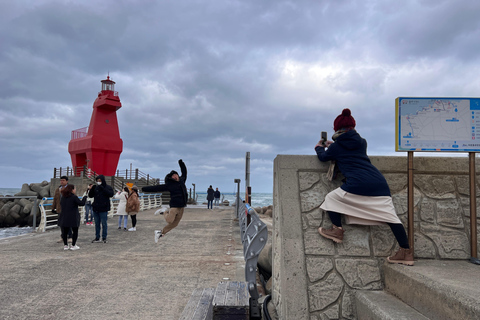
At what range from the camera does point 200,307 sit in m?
3.09

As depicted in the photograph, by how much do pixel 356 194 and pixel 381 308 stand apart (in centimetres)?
100

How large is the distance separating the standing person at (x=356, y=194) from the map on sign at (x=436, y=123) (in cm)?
60

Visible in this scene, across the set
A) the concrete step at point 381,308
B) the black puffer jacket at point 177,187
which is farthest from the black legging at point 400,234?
the black puffer jacket at point 177,187

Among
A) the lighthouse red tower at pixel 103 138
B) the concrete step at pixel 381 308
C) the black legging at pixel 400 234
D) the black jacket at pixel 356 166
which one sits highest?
the lighthouse red tower at pixel 103 138

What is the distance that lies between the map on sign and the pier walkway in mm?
3273

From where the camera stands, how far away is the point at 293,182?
362 centimetres

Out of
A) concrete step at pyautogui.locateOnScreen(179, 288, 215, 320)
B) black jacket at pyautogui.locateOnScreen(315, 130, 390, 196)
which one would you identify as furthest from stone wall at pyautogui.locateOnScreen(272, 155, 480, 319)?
concrete step at pyautogui.locateOnScreen(179, 288, 215, 320)

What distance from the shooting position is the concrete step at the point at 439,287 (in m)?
2.25

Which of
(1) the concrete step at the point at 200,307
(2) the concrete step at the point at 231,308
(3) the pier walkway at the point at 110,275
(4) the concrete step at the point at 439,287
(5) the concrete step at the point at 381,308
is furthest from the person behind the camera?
(3) the pier walkway at the point at 110,275

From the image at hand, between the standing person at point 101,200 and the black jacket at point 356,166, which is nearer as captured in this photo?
the black jacket at point 356,166

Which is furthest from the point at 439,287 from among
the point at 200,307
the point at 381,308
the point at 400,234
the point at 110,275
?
the point at 110,275

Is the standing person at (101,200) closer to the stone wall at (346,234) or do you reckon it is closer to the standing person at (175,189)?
the standing person at (175,189)

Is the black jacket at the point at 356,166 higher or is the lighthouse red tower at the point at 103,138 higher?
the lighthouse red tower at the point at 103,138

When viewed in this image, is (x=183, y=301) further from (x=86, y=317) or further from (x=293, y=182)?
(x=293, y=182)
